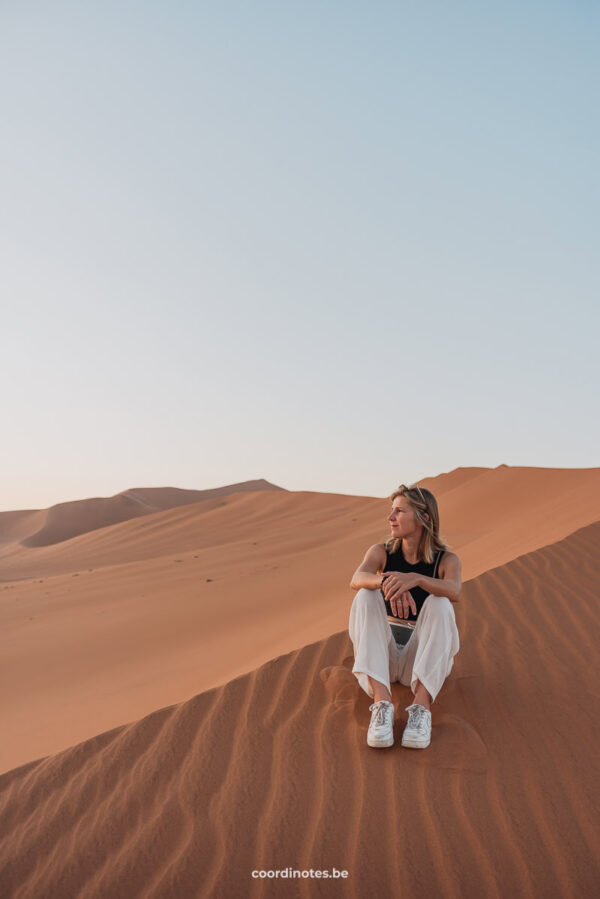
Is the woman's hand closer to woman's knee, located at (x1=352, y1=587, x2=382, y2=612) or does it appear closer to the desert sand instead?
woman's knee, located at (x1=352, y1=587, x2=382, y2=612)

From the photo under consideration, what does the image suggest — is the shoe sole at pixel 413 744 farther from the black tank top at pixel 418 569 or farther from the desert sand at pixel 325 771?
the black tank top at pixel 418 569

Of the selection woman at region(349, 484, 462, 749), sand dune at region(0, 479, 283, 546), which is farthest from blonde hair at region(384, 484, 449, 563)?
sand dune at region(0, 479, 283, 546)

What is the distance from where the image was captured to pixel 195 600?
1117 cm

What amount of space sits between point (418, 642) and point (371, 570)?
0.46 metres

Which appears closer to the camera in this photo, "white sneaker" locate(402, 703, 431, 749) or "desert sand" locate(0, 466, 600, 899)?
"desert sand" locate(0, 466, 600, 899)

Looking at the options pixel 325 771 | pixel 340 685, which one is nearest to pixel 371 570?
pixel 340 685

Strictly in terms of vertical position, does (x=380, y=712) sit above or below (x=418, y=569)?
below

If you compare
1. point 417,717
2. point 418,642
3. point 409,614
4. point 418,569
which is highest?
point 418,569

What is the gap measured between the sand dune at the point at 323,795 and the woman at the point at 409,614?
0.17 m

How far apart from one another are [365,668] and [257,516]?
67.7 ft

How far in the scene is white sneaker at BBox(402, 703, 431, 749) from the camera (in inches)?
137

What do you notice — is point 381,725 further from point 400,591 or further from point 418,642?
point 400,591

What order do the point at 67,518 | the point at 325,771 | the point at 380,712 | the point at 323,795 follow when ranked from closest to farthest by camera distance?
1. the point at 323,795
2. the point at 325,771
3. the point at 380,712
4. the point at 67,518

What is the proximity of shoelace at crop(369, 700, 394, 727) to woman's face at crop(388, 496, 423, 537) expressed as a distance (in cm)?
88
